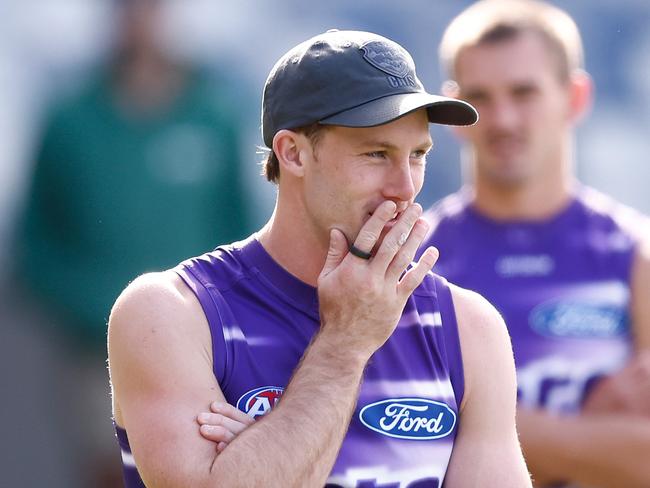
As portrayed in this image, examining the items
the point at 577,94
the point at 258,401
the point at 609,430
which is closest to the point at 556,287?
the point at 609,430

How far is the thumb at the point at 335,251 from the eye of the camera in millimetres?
3363

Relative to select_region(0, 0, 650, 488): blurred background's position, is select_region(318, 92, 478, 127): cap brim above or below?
above

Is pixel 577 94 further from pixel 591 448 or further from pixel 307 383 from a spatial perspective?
pixel 307 383

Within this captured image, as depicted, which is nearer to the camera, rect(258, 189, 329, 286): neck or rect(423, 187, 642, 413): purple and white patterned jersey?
rect(258, 189, 329, 286): neck

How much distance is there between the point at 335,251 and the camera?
3385 mm

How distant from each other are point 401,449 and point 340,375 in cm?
30

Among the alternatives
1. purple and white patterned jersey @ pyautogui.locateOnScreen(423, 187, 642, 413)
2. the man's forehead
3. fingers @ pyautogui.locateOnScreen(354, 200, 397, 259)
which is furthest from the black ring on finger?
the man's forehead

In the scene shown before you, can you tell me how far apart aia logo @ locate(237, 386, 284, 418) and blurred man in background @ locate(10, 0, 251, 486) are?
7.67 feet

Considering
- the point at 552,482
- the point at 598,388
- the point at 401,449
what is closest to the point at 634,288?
the point at 598,388

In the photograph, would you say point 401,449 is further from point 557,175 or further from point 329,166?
point 557,175

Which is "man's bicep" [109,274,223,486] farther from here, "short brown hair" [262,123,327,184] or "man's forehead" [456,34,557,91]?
"man's forehead" [456,34,557,91]

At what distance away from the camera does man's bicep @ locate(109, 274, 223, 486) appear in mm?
3109

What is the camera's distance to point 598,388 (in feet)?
16.8

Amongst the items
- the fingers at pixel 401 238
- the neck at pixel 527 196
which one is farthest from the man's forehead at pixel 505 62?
the fingers at pixel 401 238
